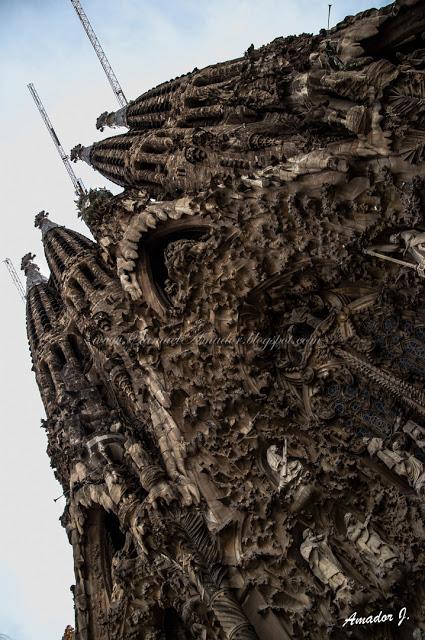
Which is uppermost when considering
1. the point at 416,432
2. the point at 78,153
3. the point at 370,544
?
the point at 78,153

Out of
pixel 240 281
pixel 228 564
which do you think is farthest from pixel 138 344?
pixel 228 564

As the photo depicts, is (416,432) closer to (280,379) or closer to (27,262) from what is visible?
(280,379)

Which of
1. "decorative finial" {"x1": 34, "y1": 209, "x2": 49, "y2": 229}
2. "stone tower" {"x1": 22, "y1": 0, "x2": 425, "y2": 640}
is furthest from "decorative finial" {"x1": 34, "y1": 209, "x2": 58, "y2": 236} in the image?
"stone tower" {"x1": 22, "y1": 0, "x2": 425, "y2": 640}

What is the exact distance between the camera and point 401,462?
1010 centimetres

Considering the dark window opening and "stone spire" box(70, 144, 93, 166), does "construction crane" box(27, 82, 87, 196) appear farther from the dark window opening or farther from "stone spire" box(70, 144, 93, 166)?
the dark window opening

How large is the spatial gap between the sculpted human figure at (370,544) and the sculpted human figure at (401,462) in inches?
31.3

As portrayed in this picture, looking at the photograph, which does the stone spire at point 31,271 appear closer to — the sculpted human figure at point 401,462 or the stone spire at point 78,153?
the stone spire at point 78,153

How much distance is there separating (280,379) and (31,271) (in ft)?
82.2

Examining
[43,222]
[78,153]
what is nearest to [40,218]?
[43,222]

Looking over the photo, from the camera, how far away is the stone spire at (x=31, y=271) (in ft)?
113

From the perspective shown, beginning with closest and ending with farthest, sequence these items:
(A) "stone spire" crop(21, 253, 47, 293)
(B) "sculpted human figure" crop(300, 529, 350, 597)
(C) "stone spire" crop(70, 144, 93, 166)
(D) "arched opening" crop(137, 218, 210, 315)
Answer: (B) "sculpted human figure" crop(300, 529, 350, 597) → (D) "arched opening" crop(137, 218, 210, 315) → (A) "stone spire" crop(21, 253, 47, 293) → (C) "stone spire" crop(70, 144, 93, 166)

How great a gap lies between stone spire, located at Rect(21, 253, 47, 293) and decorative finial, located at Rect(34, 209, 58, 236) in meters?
1.72

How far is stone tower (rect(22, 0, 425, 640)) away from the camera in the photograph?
9969 mm

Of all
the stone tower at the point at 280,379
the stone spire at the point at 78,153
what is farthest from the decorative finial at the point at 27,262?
the stone tower at the point at 280,379
